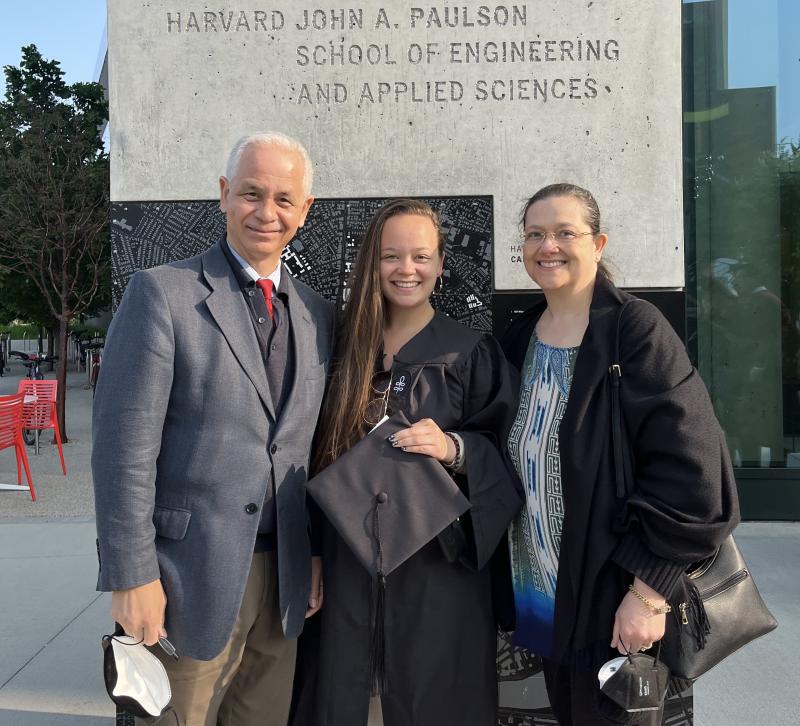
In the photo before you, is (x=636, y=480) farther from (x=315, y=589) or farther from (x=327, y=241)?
(x=327, y=241)

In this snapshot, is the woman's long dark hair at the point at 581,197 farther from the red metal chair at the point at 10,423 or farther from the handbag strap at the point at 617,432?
the red metal chair at the point at 10,423

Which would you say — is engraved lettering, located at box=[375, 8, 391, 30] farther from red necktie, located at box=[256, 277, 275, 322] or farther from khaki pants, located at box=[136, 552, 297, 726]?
khaki pants, located at box=[136, 552, 297, 726]

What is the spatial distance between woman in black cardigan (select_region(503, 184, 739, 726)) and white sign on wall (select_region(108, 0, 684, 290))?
92cm

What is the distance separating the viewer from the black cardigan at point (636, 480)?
1.75m

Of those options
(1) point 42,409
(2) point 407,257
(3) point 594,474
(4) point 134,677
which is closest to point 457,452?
(3) point 594,474

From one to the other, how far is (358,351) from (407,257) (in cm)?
32

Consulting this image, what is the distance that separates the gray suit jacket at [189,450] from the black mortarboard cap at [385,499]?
0.15 m

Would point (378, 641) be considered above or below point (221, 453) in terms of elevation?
below

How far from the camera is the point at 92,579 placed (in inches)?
199

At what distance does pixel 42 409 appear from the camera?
9.29 m

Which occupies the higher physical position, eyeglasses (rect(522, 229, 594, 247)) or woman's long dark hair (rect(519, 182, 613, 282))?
woman's long dark hair (rect(519, 182, 613, 282))

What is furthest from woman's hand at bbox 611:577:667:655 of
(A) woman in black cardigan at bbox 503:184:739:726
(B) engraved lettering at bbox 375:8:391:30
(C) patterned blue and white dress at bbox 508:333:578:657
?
(B) engraved lettering at bbox 375:8:391:30

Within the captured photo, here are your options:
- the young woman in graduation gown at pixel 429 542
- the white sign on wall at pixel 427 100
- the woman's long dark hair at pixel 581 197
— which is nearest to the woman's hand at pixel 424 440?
the young woman in graduation gown at pixel 429 542

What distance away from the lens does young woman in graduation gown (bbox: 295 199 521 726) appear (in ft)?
6.64
